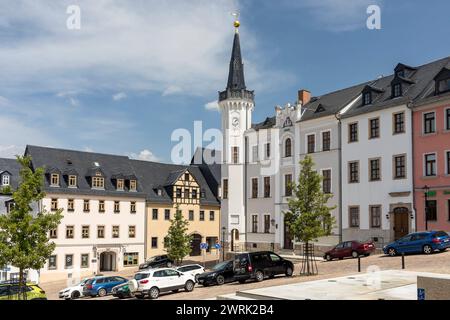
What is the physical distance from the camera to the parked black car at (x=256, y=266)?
85.0 ft

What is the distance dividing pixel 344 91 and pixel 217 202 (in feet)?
82.9

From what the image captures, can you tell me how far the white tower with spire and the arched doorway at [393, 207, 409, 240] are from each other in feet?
61.2

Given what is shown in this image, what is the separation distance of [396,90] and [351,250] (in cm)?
1386

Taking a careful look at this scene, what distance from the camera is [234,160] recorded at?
176ft

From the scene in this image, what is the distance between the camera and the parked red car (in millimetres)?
34531

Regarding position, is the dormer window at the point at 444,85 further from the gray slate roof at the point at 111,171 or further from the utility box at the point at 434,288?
the gray slate roof at the point at 111,171

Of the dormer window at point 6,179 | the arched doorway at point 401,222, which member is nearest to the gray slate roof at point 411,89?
the arched doorway at point 401,222

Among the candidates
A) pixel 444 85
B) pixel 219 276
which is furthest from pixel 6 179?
pixel 444 85

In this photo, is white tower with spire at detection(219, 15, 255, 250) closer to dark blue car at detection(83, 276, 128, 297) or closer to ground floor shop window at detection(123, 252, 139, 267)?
ground floor shop window at detection(123, 252, 139, 267)

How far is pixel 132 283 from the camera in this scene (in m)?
24.6
